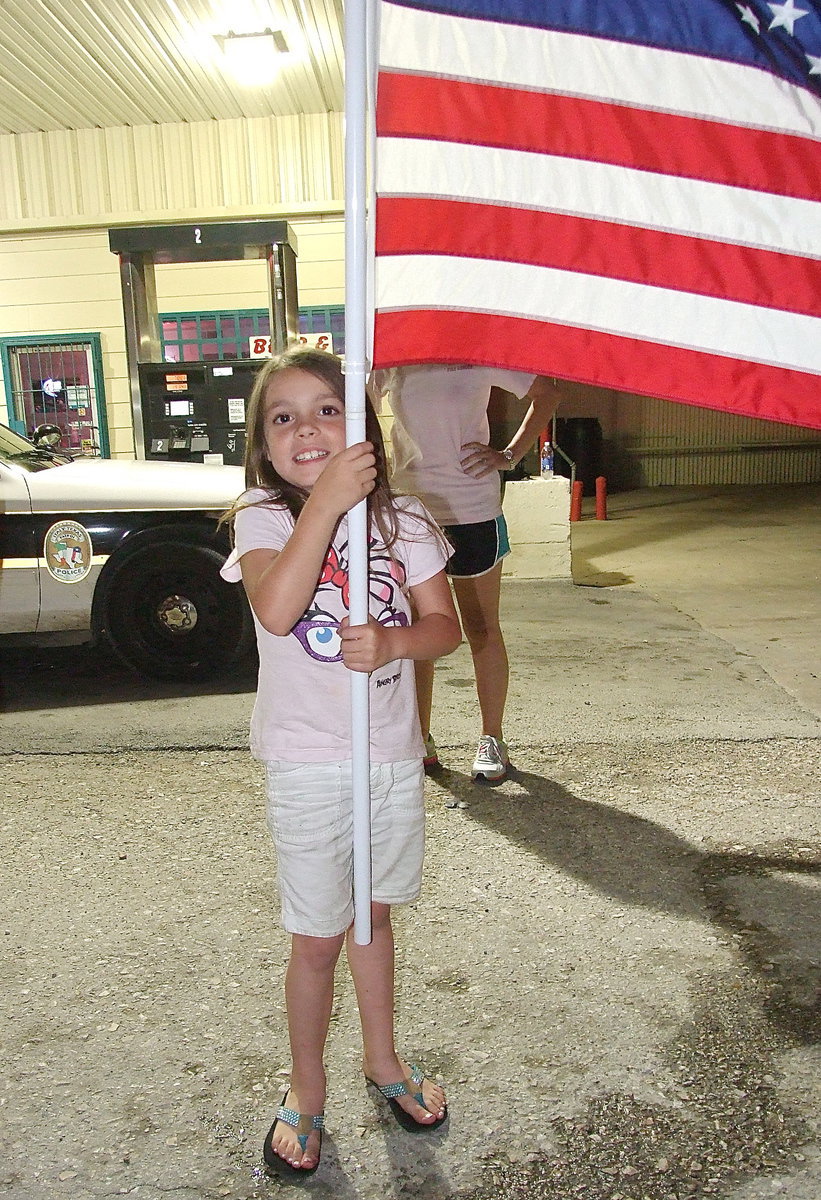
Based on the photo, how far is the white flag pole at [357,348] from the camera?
5.77 feet

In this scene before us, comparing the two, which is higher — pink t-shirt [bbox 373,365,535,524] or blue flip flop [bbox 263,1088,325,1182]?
pink t-shirt [bbox 373,365,535,524]

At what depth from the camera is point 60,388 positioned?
1180 centimetres

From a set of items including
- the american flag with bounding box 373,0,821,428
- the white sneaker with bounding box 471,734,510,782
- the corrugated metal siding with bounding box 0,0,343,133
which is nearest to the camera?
the american flag with bounding box 373,0,821,428

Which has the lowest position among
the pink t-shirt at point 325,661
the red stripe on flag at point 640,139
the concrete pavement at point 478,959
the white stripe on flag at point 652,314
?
the concrete pavement at point 478,959

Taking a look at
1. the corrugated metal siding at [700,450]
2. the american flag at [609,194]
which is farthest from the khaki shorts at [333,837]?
the corrugated metal siding at [700,450]

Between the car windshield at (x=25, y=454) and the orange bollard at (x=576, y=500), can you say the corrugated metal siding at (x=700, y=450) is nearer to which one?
the orange bollard at (x=576, y=500)

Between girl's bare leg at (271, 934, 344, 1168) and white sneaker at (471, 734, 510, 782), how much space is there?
2070mm

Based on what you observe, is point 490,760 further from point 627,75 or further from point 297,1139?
point 627,75

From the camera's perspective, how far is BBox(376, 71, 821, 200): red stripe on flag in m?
1.92

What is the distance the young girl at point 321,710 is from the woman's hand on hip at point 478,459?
5.63ft

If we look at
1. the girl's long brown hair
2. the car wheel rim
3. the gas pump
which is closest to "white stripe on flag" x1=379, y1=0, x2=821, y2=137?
the girl's long brown hair

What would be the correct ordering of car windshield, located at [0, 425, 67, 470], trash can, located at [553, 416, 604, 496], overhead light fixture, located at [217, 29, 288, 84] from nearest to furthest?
car windshield, located at [0, 425, 67, 470] → overhead light fixture, located at [217, 29, 288, 84] → trash can, located at [553, 416, 604, 496]

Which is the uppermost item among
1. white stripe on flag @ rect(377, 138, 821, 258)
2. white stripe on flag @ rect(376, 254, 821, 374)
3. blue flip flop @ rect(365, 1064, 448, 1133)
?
white stripe on flag @ rect(377, 138, 821, 258)

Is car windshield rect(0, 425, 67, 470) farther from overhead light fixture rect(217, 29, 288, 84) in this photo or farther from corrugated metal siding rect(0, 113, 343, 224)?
corrugated metal siding rect(0, 113, 343, 224)
